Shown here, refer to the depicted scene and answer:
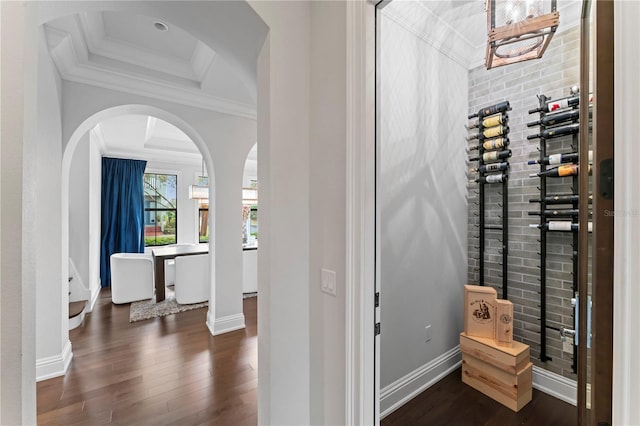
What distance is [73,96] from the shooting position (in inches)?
98.8

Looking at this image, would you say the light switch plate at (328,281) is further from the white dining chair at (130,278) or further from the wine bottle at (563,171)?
the white dining chair at (130,278)

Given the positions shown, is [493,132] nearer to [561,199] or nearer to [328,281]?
[561,199]

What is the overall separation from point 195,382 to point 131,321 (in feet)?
6.21

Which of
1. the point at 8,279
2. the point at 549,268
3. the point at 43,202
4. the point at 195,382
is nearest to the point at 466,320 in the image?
the point at 549,268

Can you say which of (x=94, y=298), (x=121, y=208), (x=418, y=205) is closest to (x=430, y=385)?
(x=418, y=205)

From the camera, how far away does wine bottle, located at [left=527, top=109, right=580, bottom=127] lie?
1988 mm

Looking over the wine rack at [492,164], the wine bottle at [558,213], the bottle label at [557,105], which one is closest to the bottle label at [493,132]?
the wine rack at [492,164]

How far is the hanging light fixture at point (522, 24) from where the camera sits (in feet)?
4.05

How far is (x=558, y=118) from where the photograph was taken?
6.76ft

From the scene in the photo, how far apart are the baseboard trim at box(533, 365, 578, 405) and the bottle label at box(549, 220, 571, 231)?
3.66ft

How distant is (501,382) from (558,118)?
77.8 inches

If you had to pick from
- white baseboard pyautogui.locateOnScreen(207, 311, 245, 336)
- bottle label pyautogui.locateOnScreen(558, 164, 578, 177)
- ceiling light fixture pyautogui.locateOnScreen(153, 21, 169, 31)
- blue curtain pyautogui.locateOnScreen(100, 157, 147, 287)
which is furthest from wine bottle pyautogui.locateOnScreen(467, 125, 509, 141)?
blue curtain pyautogui.locateOnScreen(100, 157, 147, 287)

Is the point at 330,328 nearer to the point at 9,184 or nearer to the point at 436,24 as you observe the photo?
the point at 9,184

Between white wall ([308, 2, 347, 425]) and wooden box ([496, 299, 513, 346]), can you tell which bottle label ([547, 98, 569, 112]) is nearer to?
wooden box ([496, 299, 513, 346])
